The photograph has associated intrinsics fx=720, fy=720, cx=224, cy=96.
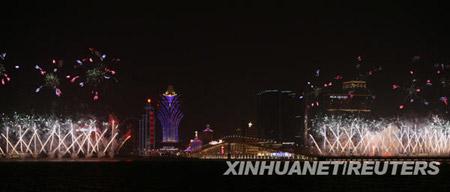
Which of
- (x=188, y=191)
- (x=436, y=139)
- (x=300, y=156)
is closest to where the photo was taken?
(x=188, y=191)

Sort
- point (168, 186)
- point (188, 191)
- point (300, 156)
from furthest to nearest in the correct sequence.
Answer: point (300, 156) < point (168, 186) < point (188, 191)

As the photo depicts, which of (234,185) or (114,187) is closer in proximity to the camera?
(114,187)

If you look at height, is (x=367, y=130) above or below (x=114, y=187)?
above

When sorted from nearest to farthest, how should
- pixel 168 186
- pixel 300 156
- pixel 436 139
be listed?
pixel 168 186
pixel 436 139
pixel 300 156

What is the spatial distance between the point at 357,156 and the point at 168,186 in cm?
7717

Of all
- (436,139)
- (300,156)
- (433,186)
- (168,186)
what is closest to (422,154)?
(436,139)

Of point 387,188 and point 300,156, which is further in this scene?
point 300,156

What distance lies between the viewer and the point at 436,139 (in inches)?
5167

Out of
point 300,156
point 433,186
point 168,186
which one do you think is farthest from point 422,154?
point 168,186

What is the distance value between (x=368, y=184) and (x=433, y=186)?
6.31 metres

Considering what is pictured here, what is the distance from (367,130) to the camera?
461 ft

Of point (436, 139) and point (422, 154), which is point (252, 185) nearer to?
point (436, 139)

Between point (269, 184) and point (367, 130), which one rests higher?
point (367, 130)

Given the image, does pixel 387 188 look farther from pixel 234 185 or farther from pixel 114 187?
pixel 114 187
